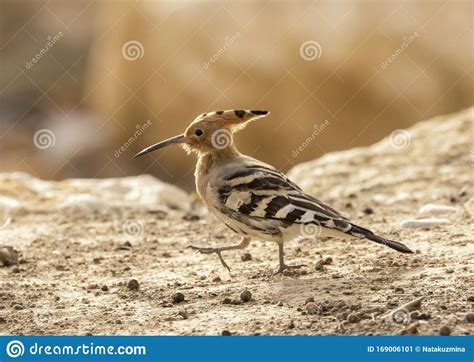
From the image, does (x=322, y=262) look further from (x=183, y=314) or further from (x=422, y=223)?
(x=183, y=314)

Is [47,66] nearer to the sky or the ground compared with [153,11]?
nearer to the sky

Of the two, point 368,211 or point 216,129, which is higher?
point 216,129

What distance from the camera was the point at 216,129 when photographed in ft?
26.1

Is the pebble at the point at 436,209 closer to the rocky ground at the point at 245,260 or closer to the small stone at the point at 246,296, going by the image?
the rocky ground at the point at 245,260

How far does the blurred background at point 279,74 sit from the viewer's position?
54.0 ft

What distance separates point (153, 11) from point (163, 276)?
486 inches

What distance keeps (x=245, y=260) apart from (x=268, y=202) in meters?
0.99

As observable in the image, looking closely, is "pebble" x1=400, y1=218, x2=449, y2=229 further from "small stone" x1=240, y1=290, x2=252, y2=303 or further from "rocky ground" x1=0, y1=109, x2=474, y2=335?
"small stone" x1=240, y1=290, x2=252, y2=303

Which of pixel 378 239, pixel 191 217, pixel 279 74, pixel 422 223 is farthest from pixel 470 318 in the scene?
pixel 279 74

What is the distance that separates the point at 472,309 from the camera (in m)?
5.91

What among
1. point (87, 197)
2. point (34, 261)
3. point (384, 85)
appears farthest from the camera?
point (384, 85)

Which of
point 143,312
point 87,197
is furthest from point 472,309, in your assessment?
point 87,197

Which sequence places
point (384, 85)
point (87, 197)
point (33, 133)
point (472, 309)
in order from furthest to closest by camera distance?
1. point (33, 133)
2. point (384, 85)
3. point (87, 197)
4. point (472, 309)
